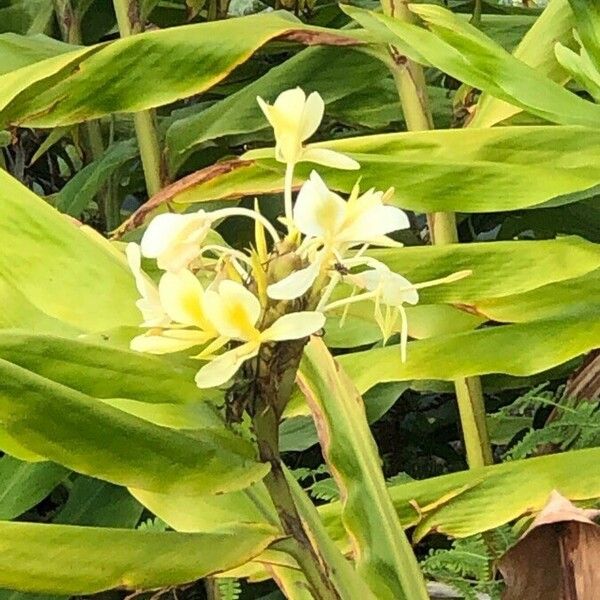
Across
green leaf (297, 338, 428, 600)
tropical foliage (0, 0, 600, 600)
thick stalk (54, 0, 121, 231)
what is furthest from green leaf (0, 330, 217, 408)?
thick stalk (54, 0, 121, 231)

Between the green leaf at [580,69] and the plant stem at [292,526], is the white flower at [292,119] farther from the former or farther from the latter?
the green leaf at [580,69]

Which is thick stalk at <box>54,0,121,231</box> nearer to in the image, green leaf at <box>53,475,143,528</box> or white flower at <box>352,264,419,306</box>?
green leaf at <box>53,475,143,528</box>

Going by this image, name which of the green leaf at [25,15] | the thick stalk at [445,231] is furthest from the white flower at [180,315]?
the green leaf at [25,15]

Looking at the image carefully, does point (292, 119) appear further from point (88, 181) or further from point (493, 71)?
point (88, 181)

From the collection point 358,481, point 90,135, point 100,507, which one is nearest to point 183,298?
point 358,481

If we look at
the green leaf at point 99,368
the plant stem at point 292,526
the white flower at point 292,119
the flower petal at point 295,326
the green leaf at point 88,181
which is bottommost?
the green leaf at point 88,181

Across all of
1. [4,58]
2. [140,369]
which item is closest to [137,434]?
[140,369]

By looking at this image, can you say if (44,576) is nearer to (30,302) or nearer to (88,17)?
(30,302)
